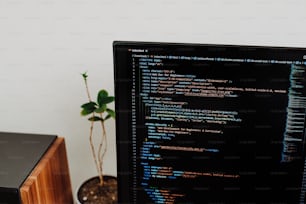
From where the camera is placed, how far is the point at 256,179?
2.86 feet

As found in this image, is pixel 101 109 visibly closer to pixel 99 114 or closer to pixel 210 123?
Result: pixel 99 114

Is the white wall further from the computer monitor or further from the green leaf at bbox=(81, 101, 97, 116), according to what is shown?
the computer monitor

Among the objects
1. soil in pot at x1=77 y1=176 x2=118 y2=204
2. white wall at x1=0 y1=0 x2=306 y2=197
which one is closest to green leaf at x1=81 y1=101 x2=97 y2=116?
white wall at x1=0 y1=0 x2=306 y2=197

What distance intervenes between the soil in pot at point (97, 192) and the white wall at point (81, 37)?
108 millimetres

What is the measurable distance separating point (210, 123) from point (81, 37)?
46 cm

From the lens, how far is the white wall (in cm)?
101

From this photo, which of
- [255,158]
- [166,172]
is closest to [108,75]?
[166,172]

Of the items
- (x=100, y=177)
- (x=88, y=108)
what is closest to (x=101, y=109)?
(x=88, y=108)

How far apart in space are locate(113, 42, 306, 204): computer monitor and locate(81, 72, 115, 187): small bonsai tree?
152mm

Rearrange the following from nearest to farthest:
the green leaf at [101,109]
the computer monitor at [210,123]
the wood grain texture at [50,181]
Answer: the computer monitor at [210,123], the wood grain texture at [50,181], the green leaf at [101,109]

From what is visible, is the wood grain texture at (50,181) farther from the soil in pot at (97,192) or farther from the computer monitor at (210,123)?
the computer monitor at (210,123)

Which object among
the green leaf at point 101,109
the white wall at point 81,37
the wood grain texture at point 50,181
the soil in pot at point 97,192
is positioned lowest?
the soil in pot at point 97,192

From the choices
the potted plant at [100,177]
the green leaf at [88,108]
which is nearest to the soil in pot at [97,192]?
the potted plant at [100,177]

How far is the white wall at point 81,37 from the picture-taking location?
1.01 metres
